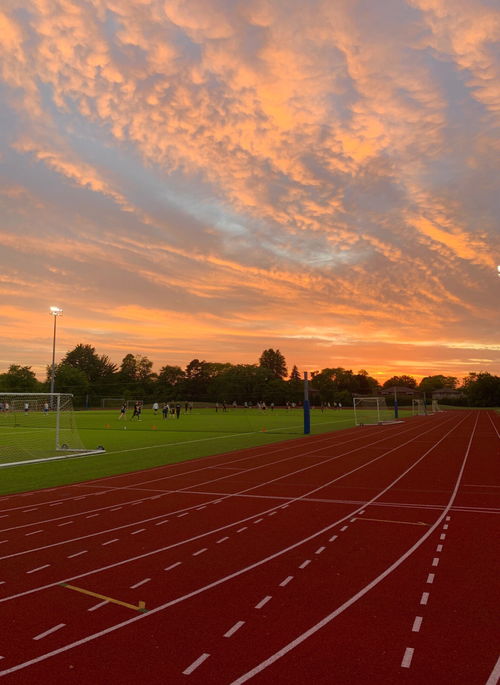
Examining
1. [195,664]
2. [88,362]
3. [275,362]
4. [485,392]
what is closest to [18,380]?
[88,362]

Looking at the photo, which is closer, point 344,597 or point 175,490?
point 344,597

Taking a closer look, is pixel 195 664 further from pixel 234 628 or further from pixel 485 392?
pixel 485 392

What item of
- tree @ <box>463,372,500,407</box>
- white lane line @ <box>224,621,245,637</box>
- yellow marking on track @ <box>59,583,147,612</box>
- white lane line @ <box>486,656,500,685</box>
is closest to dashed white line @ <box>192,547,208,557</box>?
yellow marking on track @ <box>59,583,147,612</box>

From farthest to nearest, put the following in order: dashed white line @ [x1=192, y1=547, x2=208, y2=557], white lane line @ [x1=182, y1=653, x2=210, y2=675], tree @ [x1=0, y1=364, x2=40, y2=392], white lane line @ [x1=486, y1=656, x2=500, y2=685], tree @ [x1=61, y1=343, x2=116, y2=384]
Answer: tree @ [x1=61, y1=343, x2=116, y2=384]
tree @ [x1=0, y1=364, x2=40, y2=392]
dashed white line @ [x1=192, y1=547, x2=208, y2=557]
white lane line @ [x1=182, y1=653, x2=210, y2=675]
white lane line @ [x1=486, y1=656, x2=500, y2=685]

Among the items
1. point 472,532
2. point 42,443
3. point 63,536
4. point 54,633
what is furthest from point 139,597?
point 42,443

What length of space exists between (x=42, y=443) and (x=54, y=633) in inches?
819

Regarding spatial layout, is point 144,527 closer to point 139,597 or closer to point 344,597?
→ point 139,597

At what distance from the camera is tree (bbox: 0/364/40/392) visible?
362 feet

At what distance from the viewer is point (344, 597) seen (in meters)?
5.61

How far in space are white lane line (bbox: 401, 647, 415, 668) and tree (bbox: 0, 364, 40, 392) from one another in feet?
382

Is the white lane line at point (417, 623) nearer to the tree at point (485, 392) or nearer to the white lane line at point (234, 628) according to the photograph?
the white lane line at point (234, 628)

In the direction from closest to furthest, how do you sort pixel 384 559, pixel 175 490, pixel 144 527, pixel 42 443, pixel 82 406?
pixel 384 559 < pixel 144 527 < pixel 175 490 < pixel 42 443 < pixel 82 406

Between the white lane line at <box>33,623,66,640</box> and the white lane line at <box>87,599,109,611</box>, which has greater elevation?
the white lane line at <box>87,599,109,611</box>

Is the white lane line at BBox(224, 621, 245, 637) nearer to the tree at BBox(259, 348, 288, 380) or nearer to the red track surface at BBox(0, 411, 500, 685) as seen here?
the red track surface at BBox(0, 411, 500, 685)
